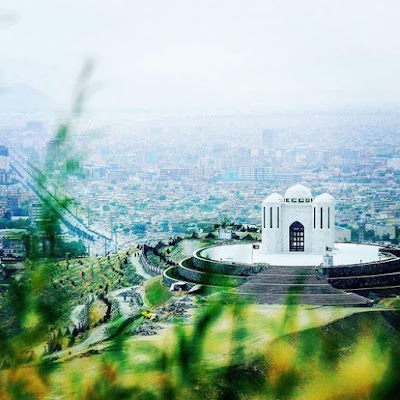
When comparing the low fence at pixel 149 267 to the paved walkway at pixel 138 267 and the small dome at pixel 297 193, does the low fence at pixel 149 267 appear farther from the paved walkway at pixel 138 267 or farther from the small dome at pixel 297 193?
the small dome at pixel 297 193

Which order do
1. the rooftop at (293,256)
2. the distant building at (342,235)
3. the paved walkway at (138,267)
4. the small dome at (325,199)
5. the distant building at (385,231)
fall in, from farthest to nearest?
the paved walkway at (138,267) < the distant building at (342,235) < the distant building at (385,231) < the small dome at (325,199) < the rooftop at (293,256)

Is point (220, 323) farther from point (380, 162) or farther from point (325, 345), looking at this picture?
point (380, 162)

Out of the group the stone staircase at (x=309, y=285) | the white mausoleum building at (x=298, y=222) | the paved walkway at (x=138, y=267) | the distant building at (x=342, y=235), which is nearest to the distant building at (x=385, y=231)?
the distant building at (x=342, y=235)

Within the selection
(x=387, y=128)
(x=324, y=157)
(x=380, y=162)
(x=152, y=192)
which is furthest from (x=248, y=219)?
(x=152, y=192)

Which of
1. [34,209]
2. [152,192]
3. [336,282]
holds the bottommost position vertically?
[336,282]

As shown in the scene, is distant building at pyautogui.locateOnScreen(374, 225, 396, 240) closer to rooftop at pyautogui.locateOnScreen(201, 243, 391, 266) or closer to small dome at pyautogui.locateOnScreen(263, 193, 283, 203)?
rooftop at pyautogui.locateOnScreen(201, 243, 391, 266)

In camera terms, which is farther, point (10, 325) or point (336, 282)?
point (336, 282)

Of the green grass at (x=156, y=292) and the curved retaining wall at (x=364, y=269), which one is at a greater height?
the curved retaining wall at (x=364, y=269)

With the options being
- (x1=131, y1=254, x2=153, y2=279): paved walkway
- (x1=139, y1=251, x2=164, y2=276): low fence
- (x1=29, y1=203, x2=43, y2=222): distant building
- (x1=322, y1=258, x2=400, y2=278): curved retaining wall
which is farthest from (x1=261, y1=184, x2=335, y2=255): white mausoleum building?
(x1=29, y1=203, x2=43, y2=222): distant building
